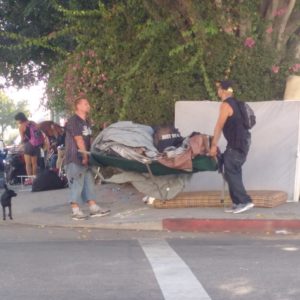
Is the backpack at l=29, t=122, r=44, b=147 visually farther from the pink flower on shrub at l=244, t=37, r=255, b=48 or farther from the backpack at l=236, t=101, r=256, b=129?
the backpack at l=236, t=101, r=256, b=129

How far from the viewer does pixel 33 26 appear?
14.8 meters

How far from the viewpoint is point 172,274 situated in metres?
6.41

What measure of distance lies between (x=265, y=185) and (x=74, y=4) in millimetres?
5316

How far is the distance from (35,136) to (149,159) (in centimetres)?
623

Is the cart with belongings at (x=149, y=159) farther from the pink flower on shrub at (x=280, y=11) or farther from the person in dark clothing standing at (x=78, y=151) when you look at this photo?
the pink flower on shrub at (x=280, y=11)

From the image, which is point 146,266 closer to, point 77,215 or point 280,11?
point 77,215

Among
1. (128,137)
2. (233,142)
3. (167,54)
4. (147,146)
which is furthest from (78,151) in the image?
(167,54)

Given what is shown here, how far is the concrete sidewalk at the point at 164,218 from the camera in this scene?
8883mm

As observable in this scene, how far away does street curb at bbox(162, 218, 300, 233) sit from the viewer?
883cm

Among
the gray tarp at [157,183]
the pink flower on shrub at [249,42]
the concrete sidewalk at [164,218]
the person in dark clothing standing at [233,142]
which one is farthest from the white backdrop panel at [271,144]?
the pink flower on shrub at [249,42]

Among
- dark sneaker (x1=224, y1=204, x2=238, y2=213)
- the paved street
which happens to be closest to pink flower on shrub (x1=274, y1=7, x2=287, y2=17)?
dark sneaker (x1=224, y1=204, x2=238, y2=213)

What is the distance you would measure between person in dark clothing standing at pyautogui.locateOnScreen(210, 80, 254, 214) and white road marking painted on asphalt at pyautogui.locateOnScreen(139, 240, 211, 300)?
1651mm

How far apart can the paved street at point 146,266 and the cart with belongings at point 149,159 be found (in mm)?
970

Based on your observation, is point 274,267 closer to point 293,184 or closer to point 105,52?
point 293,184
